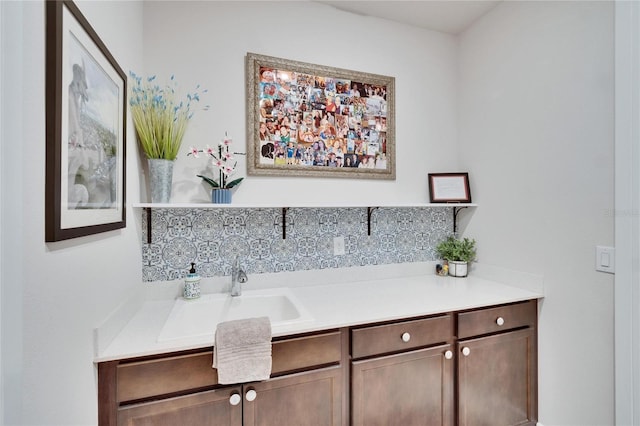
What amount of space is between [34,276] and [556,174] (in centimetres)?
219

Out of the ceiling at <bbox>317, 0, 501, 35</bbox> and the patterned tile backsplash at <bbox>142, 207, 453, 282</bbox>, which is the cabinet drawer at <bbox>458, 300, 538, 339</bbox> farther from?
the ceiling at <bbox>317, 0, 501, 35</bbox>

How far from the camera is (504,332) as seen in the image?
1674mm

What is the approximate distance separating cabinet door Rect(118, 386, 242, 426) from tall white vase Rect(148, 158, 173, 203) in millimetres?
900

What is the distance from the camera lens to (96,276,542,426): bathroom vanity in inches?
44.0

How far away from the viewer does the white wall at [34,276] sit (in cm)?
60

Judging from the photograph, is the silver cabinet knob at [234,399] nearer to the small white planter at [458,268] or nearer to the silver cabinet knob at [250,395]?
the silver cabinet knob at [250,395]

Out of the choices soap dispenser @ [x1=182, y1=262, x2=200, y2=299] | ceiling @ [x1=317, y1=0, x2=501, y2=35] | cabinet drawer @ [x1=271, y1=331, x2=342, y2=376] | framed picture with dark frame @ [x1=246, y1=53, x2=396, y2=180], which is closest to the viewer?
cabinet drawer @ [x1=271, y1=331, x2=342, y2=376]

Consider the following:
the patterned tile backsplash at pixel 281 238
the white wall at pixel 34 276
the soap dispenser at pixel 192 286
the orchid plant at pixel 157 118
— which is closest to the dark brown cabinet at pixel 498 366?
the patterned tile backsplash at pixel 281 238

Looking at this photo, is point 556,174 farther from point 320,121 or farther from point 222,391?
point 222,391

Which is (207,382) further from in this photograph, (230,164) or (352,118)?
(352,118)

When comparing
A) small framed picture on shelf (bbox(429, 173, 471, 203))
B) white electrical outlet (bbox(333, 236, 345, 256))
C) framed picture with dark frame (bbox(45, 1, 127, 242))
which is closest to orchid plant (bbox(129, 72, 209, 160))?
framed picture with dark frame (bbox(45, 1, 127, 242))

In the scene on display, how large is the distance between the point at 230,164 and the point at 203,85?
0.47 m

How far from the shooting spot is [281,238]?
1873mm

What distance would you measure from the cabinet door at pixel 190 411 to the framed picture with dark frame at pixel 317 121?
1133 millimetres
